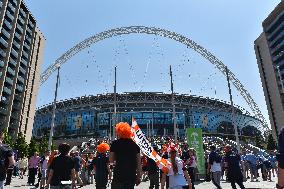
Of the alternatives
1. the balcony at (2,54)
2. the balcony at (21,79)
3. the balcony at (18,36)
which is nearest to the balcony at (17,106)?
the balcony at (21,79)

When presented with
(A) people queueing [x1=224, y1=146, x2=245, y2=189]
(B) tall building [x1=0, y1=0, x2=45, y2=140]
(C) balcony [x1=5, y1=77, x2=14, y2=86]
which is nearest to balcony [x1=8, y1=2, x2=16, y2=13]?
(B) tall building [x1=0, y1=0, x2=45, y2=140]

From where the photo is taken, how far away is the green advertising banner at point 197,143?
19688 millimetres

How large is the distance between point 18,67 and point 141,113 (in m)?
38.8

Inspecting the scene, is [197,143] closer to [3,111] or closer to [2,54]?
[3,111]

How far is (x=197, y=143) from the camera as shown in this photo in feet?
64.8

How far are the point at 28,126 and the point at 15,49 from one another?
2079 centimetres

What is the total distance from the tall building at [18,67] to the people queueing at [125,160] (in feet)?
245

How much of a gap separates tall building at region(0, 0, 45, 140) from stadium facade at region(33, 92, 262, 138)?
1609 cm

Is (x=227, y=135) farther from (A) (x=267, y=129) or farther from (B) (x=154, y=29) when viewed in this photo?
(B) (x=154, y=29)

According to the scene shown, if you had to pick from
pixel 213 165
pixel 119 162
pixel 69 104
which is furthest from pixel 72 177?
pixel 69 104

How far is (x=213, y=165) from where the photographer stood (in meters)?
12.2

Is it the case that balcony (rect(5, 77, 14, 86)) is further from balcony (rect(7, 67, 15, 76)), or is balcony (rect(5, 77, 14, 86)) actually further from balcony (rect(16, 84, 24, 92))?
balcony (rect(16, 84, 24, 92))

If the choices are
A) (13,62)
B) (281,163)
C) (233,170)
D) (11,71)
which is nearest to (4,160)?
(281,163)

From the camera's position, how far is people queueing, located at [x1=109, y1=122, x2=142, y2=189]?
5777 mm
